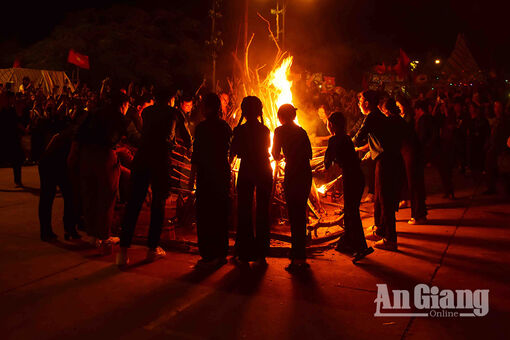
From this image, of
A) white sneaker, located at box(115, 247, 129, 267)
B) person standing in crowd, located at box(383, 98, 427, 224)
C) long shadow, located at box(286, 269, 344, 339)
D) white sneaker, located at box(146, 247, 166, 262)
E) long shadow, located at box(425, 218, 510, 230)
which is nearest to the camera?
long shadow, located at box(286, 269, 344, 339)

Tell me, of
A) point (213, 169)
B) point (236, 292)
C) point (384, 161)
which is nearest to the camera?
point (236, 292)

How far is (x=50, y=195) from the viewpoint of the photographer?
6469mm

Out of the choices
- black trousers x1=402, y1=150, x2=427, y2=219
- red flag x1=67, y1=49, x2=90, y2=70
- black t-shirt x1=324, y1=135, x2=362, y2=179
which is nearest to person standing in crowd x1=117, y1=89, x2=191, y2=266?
black t-shirt x1=324, y1=135, x2=362, y2=179

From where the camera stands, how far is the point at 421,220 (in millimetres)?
7695

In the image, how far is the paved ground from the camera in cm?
386

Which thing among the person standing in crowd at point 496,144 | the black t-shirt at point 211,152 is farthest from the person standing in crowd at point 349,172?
the person standing in crowd at point 496,144

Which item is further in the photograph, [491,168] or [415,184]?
[491,168]

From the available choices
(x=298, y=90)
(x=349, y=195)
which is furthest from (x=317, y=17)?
(x=349, y=195)

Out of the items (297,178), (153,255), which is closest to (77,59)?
(153,255)

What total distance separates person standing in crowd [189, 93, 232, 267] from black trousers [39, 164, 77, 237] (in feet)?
7.03

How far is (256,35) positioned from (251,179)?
76.5 ft

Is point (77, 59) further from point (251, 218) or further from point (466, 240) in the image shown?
point (466, 240)

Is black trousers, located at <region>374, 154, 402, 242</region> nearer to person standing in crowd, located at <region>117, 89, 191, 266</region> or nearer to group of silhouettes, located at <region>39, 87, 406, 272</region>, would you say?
group of silhouettes, located at <region>39, 87, 406, 272</region>

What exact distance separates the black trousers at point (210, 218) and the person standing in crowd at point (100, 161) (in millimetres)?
1195
